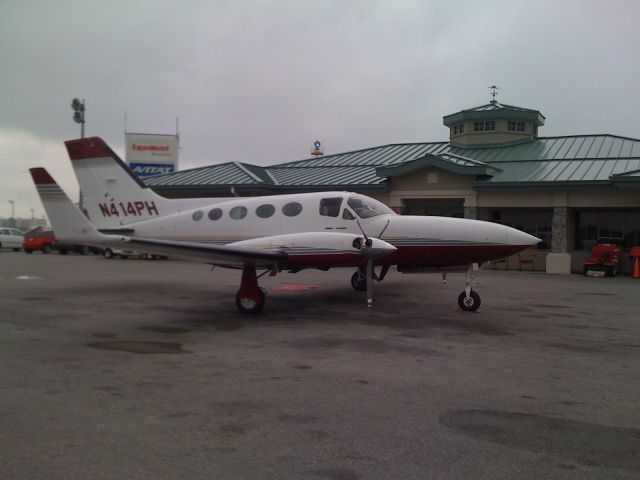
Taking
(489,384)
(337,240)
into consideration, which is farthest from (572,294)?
(489,384)

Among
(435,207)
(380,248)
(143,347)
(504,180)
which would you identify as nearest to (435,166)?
(504,180)

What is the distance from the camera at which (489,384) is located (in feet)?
20.1

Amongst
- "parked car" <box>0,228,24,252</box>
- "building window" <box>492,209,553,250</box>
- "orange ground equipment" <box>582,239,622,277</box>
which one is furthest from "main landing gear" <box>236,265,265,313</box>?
"parked car" <box>0,228,24,252</box>

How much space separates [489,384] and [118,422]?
4093mm

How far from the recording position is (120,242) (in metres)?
9.63

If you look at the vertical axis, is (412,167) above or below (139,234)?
above

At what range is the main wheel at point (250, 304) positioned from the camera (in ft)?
36.2

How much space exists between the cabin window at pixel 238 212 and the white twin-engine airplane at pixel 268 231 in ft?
0.09

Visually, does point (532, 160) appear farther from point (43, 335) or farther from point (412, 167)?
point (43, 335)

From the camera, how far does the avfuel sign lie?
47.8 m

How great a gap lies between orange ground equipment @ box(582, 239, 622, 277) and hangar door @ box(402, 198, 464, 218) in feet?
22.0

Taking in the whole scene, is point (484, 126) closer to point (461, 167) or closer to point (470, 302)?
point (461, 167)

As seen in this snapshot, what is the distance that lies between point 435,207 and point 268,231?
16.7 m

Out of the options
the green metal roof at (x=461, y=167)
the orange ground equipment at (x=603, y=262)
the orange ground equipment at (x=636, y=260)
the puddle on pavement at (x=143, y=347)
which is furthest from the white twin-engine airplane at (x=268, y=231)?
the orange ground equipment at (x=636, y=260)
